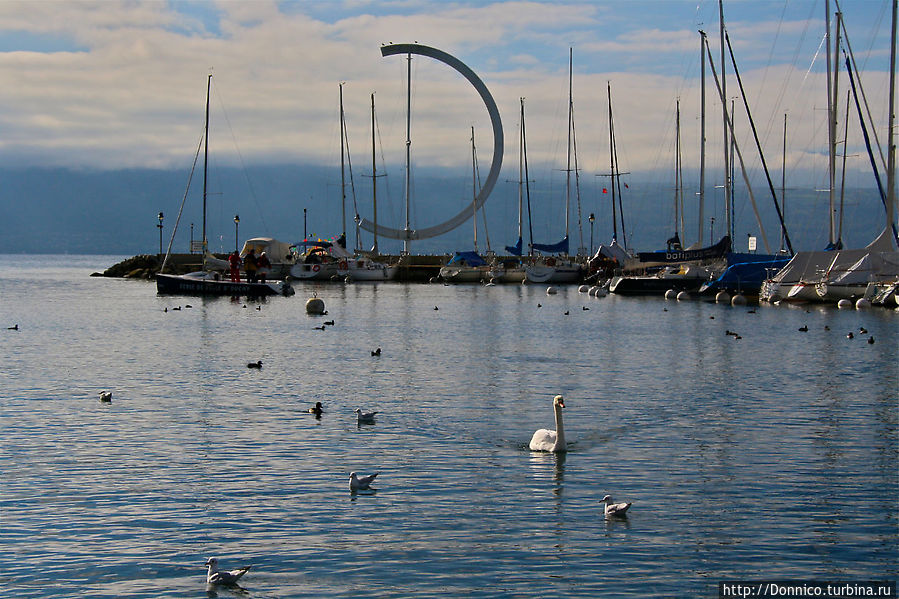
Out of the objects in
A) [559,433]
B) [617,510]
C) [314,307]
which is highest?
[314,307]

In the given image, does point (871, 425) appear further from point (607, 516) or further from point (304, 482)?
point (304, 482)

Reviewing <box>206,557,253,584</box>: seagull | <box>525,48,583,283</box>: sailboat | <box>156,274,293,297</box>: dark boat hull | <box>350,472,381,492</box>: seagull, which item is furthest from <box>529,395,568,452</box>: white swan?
<box>525,48,583,283</box>: sailboat

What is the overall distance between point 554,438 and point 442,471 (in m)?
2.45

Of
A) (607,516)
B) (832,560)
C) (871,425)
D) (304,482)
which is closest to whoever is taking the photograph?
(832,560)

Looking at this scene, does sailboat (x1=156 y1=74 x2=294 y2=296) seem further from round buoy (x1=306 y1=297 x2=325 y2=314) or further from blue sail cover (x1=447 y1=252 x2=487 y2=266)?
blue sail cover (x1=447 y1=252 x2=487 y2=266)

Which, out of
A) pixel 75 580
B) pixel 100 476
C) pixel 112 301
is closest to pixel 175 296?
pixel 112 301

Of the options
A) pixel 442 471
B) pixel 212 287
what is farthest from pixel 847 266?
pixel 442 471

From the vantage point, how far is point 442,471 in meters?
17.2

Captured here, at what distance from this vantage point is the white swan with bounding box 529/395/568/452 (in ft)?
60.2

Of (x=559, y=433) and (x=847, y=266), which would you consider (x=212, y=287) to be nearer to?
(x=847, y=266)

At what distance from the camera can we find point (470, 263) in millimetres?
110812

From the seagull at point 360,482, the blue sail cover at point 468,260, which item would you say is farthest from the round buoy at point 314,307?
the blue sail cover at point 468,260

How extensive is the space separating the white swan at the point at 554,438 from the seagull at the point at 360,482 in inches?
157

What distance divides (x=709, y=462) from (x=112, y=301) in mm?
60424
